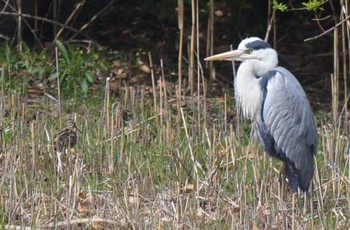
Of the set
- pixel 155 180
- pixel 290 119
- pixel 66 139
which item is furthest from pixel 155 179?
pixel 290 119

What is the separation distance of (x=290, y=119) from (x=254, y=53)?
52cm

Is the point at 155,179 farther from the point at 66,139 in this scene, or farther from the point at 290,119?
the point at 290,119

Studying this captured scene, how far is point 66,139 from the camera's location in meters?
7.11

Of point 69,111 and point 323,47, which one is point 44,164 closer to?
point 69,111

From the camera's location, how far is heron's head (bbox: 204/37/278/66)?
696 centimetres

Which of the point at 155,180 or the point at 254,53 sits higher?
the point at 254,53

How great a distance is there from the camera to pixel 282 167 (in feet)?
22.6

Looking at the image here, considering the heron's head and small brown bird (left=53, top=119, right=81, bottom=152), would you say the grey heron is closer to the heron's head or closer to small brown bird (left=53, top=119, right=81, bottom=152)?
the heron's head

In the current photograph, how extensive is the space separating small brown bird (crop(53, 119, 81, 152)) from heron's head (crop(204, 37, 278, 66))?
1.09 meters

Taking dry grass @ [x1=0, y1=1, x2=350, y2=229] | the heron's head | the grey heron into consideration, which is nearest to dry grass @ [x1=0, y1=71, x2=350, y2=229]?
dry grass @ [x1=0, y1=1, x2=350, y2=229]

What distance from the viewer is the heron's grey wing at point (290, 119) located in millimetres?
6754

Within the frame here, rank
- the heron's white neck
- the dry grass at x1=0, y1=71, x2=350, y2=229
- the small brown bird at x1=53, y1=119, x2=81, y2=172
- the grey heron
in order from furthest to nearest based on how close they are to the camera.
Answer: the heron's white neck < the small brown bird at x1=53, y1=119, x2=81, y2=172 < the grey heron < the dry grass at x1=0, y1=71, x2=350, y2=229

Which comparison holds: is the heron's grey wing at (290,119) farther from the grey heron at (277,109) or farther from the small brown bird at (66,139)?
the small brown bird at (66,139)

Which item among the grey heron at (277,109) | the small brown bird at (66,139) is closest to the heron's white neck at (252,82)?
the grey heron at (277,109)
